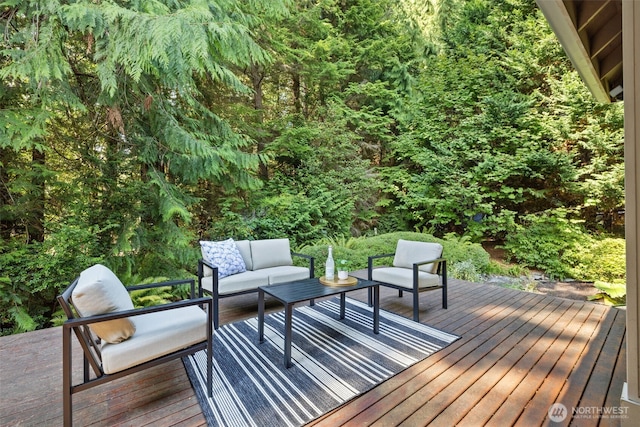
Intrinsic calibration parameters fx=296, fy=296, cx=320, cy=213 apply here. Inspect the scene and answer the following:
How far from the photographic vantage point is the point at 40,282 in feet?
11.2

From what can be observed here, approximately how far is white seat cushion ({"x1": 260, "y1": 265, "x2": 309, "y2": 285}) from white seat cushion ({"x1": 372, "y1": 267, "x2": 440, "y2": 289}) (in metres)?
1.01

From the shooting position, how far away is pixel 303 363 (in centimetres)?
250

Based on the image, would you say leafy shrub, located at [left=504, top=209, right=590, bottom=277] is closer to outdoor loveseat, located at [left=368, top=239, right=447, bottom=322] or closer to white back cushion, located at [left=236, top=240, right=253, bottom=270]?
outdoor loveseat, located at [left=368, top=239, right=447, bottom=322]

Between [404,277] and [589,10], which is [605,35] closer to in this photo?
[589,10]

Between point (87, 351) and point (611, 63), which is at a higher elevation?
point (611, 63)

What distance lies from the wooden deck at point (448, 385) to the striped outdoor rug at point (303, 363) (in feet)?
0.35

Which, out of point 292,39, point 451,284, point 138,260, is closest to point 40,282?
point 138,260

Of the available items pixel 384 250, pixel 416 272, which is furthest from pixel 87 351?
pixel 384 250

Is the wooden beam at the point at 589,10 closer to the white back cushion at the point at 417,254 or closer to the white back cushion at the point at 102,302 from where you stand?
the white back cushion at the point at 417,254

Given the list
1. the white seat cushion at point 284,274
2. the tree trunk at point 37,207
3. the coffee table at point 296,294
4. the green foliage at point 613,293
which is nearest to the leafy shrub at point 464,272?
the green foliage at point 613,293

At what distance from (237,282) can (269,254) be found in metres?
0.82

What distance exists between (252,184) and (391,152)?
201 inches

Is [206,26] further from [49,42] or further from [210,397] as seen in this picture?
[210,397]

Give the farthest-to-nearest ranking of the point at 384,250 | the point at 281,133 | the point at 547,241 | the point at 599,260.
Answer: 1. the point at 281,133
2. the point at 547,241
3. the point at 384,250
4. the point at 599,260
